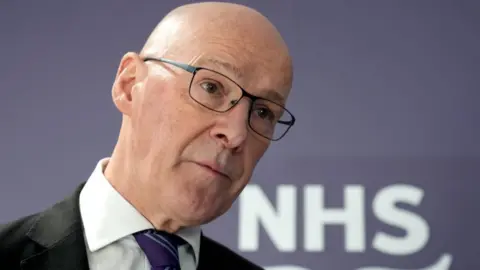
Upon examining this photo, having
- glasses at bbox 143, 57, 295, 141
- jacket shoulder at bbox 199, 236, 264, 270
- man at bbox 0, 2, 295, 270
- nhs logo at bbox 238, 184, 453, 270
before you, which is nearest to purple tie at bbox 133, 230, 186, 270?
man at bbox 0, 2, 295, 270

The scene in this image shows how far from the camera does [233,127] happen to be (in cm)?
104

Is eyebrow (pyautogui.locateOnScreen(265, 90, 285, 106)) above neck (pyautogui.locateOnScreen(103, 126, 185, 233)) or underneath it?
above

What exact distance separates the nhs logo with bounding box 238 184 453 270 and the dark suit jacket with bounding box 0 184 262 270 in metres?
0.76

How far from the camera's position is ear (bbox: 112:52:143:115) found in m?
1.14

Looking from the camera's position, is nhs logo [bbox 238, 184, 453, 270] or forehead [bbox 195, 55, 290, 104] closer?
forehead [bbox 195, 55, 290, 104]

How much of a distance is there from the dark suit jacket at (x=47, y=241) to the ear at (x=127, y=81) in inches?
6.8

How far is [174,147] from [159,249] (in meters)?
0.17

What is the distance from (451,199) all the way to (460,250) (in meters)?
0.13

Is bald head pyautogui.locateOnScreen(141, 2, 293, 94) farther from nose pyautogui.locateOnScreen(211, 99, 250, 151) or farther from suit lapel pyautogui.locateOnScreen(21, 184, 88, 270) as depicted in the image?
suit lapel pyautogui.locateOnScreen(21, 184, 88, 270)

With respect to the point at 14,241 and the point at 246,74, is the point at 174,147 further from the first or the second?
the point at 14,241

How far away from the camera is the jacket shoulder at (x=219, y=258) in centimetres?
126

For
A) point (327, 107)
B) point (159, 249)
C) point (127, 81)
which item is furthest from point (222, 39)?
point (327, 107)

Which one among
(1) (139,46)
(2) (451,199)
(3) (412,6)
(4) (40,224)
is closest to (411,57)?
(3) (412,6)

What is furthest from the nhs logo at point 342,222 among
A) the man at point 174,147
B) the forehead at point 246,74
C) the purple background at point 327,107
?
the forehead at point 246,74
